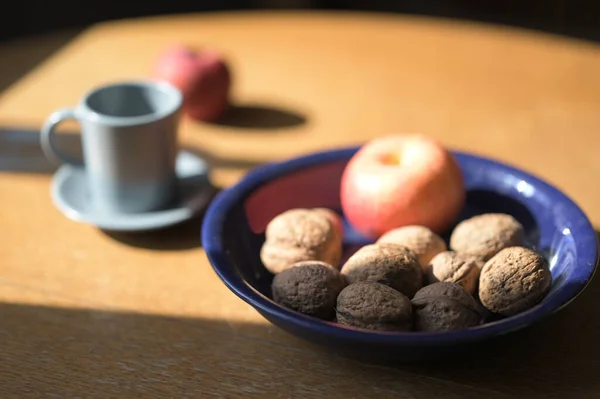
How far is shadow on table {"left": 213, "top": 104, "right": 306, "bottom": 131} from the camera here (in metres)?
1.06

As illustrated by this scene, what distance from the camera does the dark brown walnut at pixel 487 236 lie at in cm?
66

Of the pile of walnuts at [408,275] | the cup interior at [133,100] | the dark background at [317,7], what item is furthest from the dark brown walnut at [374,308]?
the dark background at [317,7]

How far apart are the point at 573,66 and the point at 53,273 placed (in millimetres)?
850

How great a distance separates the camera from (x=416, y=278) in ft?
2.00

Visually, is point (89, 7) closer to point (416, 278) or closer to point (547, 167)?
point (547, 167)

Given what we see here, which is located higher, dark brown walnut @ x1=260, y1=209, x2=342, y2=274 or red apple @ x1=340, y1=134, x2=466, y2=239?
red apple @ x1=340, y1=134, x2=466, y2=239

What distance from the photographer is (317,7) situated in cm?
264

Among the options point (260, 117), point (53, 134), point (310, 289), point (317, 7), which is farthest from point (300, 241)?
point (317, 7)

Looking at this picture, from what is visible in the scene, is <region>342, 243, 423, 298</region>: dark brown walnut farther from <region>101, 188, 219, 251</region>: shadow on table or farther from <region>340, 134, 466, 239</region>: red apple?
<region>101, 188, 219, 251</region>: shadow on table

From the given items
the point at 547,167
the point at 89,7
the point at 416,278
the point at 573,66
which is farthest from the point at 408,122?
the point at 89,7

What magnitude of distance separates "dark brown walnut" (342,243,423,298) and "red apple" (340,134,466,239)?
0.10m

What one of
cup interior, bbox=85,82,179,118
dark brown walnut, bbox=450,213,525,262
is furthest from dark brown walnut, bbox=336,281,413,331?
cup interior, bbox=85,82,179,118

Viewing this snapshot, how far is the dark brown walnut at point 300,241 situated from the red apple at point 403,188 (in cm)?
6

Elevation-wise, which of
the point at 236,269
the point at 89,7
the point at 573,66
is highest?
the point at 573,66
